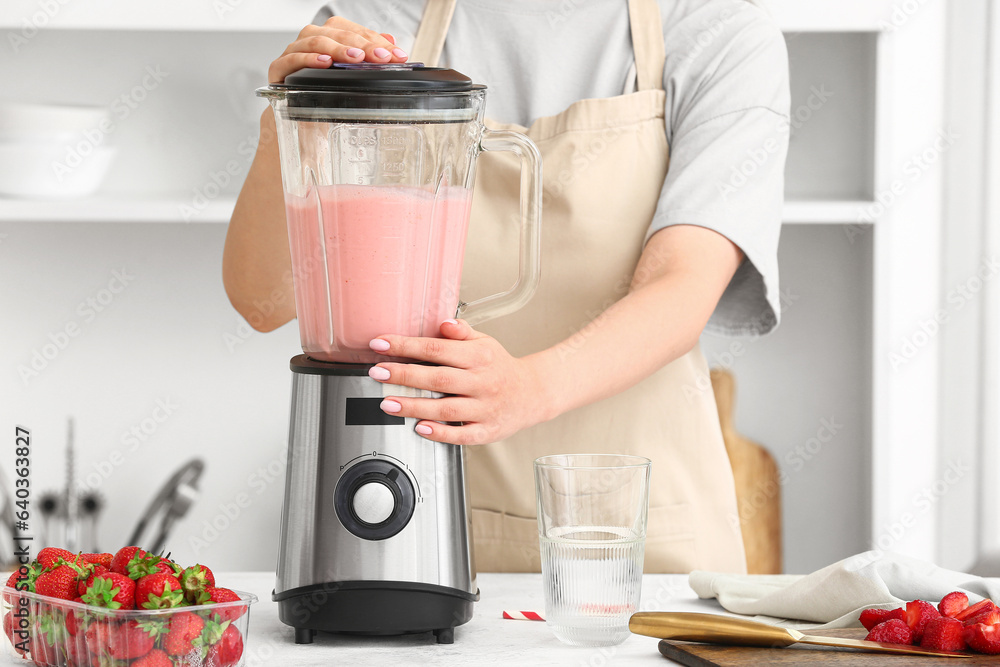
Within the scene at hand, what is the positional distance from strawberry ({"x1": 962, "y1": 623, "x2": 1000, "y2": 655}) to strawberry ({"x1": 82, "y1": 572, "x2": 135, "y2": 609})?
19.9 inches

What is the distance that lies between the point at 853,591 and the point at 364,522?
1.17 ft

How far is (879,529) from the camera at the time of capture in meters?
1.47

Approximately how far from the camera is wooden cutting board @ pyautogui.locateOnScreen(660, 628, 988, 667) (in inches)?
22.2

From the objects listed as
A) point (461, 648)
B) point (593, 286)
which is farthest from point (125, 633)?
point (593, 286)

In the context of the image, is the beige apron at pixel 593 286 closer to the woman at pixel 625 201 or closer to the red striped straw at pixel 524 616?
the woman at pixel 625 201

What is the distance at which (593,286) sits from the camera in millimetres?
1023

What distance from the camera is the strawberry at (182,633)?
52 cm

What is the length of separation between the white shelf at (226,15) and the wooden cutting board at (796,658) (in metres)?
1.08

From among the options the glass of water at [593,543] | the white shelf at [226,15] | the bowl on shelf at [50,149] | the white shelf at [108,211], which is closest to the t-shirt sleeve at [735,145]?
the glass of water at [593,543]

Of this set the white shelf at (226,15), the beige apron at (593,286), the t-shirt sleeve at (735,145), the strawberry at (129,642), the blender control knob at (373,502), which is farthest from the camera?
the white shelf at (226,15)

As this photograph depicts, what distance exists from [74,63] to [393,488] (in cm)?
135

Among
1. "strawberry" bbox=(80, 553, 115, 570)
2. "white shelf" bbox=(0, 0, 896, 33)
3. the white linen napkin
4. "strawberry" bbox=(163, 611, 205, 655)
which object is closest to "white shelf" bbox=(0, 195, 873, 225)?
"white shelf" bbox=(0, 0, 896, 33)

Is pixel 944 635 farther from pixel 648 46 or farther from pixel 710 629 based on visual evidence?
pixel 648 46

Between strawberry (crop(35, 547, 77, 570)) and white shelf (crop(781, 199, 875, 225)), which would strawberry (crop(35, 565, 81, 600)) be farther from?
white shelf (crop(781, 199, 875, 225))
